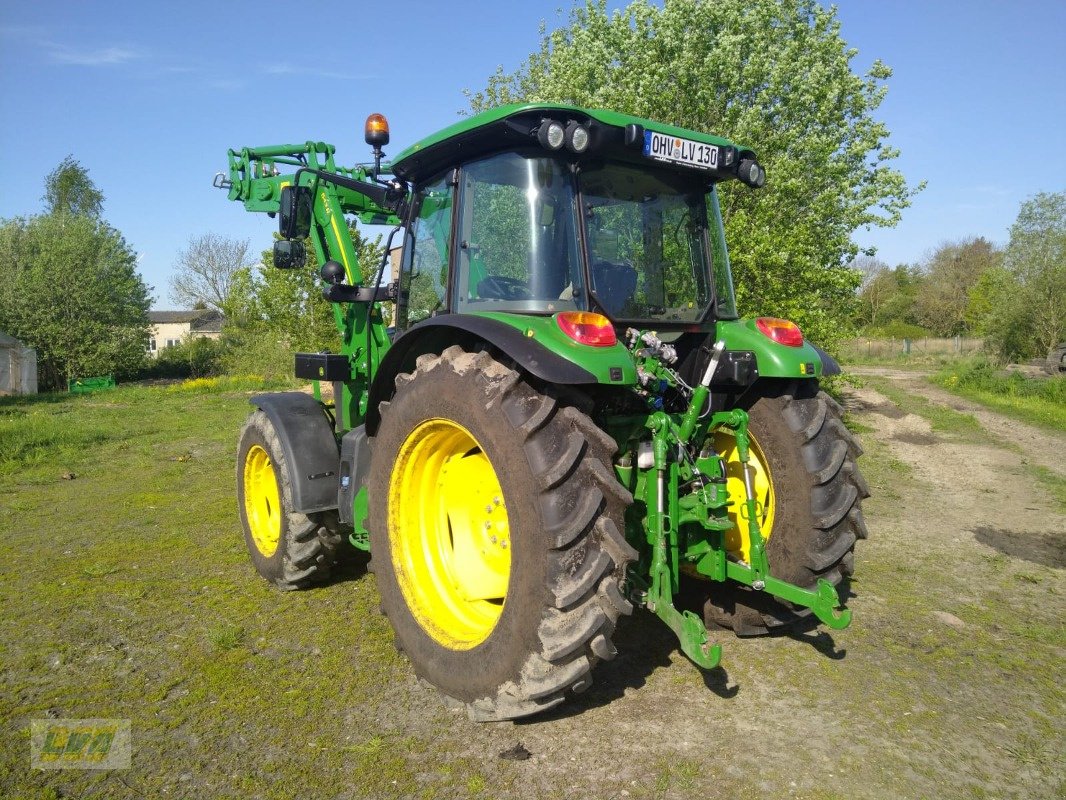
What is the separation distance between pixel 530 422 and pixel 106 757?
7.48ft

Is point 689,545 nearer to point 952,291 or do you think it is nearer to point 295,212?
point 295,212

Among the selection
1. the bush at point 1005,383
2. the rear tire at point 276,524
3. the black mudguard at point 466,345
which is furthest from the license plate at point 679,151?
the bush at point 1005,383

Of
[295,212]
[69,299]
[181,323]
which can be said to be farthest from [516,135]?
[181,323]

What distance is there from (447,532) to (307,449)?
4.90ft

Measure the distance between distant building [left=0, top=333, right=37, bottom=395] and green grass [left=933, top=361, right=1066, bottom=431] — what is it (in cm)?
3277

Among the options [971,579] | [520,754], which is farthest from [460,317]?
[971,579]

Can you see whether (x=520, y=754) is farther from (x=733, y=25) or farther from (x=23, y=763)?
(x=733, y=25)

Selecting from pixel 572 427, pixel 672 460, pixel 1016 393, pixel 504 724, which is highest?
pixel 572 427

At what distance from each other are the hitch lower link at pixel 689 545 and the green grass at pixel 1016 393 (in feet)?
46.4

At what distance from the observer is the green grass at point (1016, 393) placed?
16.3m

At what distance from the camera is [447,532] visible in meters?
3.98

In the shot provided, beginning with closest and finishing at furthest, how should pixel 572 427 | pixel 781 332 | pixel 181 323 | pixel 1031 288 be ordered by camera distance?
1. pixel 572 427
2. pixel 781 332
3. pixel 1031 288
4. pixel 181 323

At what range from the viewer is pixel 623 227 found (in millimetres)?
3908

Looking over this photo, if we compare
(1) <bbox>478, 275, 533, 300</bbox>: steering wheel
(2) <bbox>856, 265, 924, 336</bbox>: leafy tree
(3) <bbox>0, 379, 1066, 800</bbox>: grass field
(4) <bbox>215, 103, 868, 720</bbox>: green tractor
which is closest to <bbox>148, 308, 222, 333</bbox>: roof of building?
(2) <bbox>856, 265, 924, 336</bbox>: leafy tree
